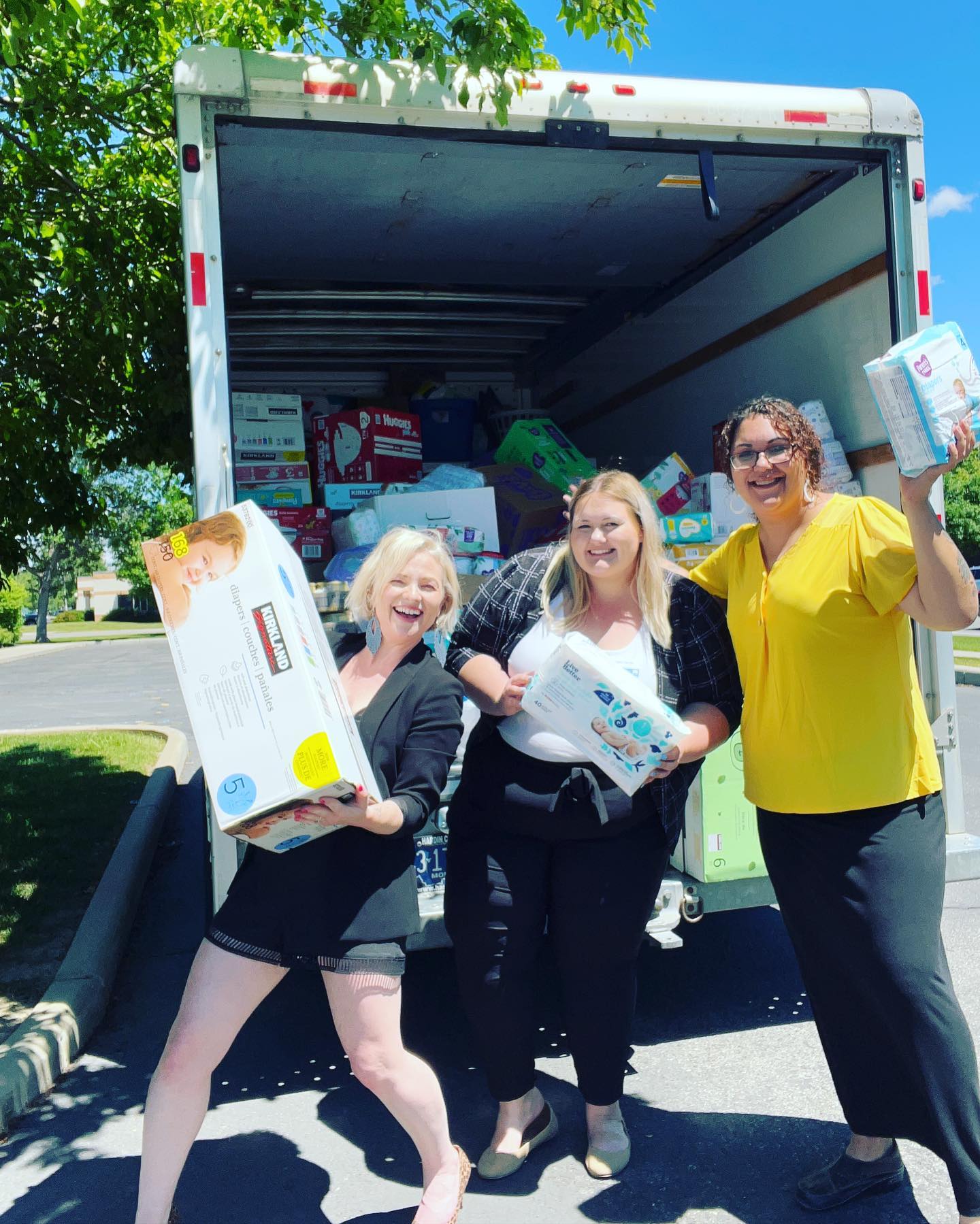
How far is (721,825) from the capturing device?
3334 mm

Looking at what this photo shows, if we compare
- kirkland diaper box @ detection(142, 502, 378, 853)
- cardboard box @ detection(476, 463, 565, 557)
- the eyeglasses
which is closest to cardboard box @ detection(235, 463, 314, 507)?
cardboard box @ detection(476, 463, 565, 557)

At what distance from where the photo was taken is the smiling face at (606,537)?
103 inches

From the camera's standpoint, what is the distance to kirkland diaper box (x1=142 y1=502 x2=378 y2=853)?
206cm

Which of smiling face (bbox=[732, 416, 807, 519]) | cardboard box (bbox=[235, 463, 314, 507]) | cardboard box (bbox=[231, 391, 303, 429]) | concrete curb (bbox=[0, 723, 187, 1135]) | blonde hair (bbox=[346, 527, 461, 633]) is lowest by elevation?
concrete curb (bbox=[0, 723, 187, 1135])

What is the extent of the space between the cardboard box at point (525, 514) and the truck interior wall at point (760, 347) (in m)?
0.82

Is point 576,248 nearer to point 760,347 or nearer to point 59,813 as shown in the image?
point 760,347

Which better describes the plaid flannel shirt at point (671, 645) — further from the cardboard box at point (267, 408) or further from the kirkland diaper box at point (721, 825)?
the cardboard box at point (267, 408)

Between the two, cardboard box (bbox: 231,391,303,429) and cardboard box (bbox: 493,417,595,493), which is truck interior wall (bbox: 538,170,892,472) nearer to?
cardboard box (bbox: 493,417,595,493)

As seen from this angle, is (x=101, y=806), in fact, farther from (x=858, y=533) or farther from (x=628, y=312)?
(x=858, y=533)

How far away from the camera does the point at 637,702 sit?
2355 mm

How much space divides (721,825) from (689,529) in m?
1.13

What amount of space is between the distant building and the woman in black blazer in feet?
281

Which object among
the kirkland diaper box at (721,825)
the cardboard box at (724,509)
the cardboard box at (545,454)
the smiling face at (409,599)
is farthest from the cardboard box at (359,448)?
the smiling face at (409,599)

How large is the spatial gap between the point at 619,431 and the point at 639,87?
279 cm
